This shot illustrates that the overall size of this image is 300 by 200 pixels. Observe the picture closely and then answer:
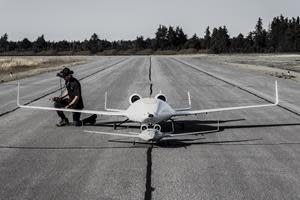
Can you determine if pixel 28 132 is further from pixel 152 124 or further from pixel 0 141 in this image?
pixel 152 124

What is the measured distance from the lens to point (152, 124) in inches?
541

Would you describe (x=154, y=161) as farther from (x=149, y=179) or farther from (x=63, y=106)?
(x=63, y=106)

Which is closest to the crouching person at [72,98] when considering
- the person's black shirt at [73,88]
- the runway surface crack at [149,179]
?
the person's black shirt at [73,88]

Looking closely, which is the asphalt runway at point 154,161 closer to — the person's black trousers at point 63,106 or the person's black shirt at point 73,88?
the person's black trousers at point 63,106

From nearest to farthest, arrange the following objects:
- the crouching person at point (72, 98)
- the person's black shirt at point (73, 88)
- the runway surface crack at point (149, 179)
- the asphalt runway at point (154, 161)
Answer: the runway surface crack at point (149, 179) → the asphalt runway at point (154, 161) → the crouching person at point (72, 98) → the person's black shirt at point (73, 88)

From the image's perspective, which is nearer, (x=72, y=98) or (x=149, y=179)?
(x=149, y=179)

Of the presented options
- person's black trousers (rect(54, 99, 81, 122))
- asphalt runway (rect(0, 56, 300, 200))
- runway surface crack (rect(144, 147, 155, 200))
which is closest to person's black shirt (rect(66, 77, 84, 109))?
person's black trousers (rect(54, 99, 81, 122))

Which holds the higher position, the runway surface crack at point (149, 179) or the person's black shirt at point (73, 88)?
the person's black shirt at point (73, 88)

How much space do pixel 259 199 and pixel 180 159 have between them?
3415 millimetres

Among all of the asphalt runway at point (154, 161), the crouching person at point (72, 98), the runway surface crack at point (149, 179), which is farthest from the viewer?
the crouching person at point (72, 98)

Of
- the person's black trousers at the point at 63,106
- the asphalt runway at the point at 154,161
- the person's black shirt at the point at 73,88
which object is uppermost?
the person's black shirt at the point at 73,88

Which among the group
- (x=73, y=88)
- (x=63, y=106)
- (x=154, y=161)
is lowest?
(x=154, y=161)

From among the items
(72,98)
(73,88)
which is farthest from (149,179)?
(72,98)

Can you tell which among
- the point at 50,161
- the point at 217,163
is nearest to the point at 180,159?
the point at 217,163
